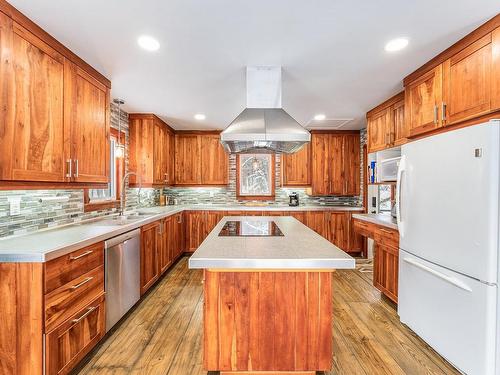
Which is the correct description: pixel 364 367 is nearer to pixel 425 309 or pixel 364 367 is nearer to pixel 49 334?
pixel 425 309

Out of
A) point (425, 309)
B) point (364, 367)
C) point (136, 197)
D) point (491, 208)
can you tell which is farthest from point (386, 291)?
point (136, 197)

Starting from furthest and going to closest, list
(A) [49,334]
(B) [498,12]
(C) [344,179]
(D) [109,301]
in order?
(C) [344,179]
(D) [109,301]
(B) [498,12]
(A) [49,334]

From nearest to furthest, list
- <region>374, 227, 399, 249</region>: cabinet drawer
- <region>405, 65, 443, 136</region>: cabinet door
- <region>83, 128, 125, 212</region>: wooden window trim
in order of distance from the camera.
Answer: <region>405, 65, 443, 136</region>: cabinet door, <region>374, 227, 399, 249</region>: cabinet drawer, <region>83, 128, 125, 212</region>: wooden window trim

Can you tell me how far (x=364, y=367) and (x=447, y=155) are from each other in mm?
1627

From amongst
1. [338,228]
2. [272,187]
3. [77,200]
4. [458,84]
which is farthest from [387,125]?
[77,200]

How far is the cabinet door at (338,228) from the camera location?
16.2ft

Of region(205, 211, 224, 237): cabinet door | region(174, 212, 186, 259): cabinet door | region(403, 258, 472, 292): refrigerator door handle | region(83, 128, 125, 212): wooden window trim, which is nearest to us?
region(403, 258, 472, 292): refrigerator door handle

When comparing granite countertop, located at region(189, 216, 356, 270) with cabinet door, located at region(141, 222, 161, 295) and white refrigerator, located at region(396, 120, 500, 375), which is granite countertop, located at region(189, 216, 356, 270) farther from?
cabinet door, located at region(141, 222, 161, 295)

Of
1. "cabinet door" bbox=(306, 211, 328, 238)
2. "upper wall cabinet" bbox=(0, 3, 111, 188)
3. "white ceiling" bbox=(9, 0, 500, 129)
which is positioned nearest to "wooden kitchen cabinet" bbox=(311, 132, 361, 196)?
"cabinet door" bbox=(306, 211, 328, 238)

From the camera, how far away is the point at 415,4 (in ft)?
5.39

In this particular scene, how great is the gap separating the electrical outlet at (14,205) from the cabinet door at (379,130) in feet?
12.5

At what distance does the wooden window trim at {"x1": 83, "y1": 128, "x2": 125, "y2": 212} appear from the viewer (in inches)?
118

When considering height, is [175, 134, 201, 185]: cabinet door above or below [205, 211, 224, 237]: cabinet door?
above

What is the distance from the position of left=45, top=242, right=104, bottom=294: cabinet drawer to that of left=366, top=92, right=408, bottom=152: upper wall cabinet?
10.2 ft
